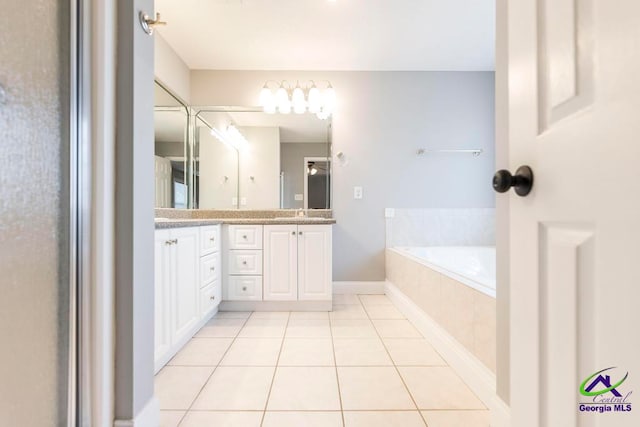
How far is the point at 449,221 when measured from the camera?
3.08 m

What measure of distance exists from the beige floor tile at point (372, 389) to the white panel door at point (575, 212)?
83 cm

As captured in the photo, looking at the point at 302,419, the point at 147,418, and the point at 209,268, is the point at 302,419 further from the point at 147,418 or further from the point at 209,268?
the point at 209,268

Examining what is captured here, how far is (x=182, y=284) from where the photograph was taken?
175cm

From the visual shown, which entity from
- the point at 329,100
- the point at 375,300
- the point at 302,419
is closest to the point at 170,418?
the point at 302,419

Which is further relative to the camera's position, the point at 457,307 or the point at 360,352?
the point at 360,352

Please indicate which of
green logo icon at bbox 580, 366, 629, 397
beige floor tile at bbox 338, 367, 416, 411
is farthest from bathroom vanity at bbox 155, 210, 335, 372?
green logo icon at bbox 580, 366, 629, 397

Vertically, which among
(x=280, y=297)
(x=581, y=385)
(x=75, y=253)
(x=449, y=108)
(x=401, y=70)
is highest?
(x=401, y=70)

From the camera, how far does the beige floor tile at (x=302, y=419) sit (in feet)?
3.77

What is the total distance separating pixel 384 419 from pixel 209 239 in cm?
163

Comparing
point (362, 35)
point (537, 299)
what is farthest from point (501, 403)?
point (362, 35)

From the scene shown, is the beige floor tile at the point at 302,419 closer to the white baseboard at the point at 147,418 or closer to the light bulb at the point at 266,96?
the white baseboard at the point at 147,418

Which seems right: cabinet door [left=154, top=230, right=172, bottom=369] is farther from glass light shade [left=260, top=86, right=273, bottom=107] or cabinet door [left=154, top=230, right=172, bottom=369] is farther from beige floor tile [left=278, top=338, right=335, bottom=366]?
glass light shade [left=260, top=86, right=273, bottom=107]

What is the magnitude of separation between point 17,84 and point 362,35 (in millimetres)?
2374

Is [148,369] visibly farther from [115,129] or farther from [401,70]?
[401,70]
